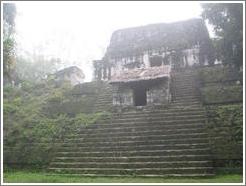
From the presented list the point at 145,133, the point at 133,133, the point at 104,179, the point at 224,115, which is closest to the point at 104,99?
the point at 133,133

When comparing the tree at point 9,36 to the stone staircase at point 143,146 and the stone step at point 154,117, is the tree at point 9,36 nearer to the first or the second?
the stone staircase at point 143,146

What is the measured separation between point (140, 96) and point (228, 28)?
4.36 meters

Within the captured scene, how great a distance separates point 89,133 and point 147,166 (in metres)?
2.82

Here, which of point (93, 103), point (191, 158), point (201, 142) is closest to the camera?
point (191, 158)

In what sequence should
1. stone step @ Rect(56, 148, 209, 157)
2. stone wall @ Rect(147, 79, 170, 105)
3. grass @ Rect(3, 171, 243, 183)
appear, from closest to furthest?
1. grass @ Rect(3, 171, 243, 183)
2. stone step @ Rect(56, 148, 209, 157)
3. stone wall @ Rect(147, 79, 170, 105)

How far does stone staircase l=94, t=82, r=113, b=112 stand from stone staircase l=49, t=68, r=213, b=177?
1268 mm

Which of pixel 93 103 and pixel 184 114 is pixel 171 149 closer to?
pixel 184 114

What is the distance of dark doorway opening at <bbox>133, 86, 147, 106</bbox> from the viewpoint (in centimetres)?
1295

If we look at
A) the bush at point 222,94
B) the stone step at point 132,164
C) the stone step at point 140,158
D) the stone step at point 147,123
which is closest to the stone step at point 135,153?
the stone step at point 140,158

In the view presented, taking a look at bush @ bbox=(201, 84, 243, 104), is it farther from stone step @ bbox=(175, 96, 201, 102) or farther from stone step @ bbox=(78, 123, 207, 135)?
stone step @ bbox=(78, 123, 207, 135)

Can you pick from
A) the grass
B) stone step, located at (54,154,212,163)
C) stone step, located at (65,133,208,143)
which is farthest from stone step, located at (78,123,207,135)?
the grass

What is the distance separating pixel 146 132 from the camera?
10125 mm

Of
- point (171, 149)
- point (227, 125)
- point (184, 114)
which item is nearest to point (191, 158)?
point (171, 149)

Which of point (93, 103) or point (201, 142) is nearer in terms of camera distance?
point (201, 142)
